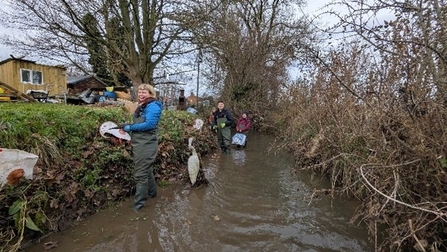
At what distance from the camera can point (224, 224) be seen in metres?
4.27

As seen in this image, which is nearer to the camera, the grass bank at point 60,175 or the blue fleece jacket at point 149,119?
the grass bank at point 60,175

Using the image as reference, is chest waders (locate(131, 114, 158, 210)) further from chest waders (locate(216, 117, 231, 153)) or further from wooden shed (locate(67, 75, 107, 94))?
wooden shed (locate(67, 75, 107, 94))

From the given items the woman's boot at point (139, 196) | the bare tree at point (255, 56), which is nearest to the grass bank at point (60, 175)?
the woman's boot at point (139, 196)

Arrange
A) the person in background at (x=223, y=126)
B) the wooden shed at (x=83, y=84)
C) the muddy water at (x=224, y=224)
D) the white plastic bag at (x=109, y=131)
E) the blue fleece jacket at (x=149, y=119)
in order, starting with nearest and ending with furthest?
1. the muddy water at (x=224, y=224)
2. the blue fleece jacket at (x=149, y=119)
3. the white plastic bag at (x=109, y=131)
4. the person in background at (x=223, y=126)
5. the wooden shed at (x=83, y=84)

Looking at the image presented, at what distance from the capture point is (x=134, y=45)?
39.1 feet

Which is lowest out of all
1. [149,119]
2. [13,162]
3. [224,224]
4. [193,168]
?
[224,224]

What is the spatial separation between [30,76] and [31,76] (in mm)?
71

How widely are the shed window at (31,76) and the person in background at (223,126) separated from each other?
57.2ft

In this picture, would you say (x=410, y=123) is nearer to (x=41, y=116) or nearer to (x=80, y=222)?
(x=80, y=222)

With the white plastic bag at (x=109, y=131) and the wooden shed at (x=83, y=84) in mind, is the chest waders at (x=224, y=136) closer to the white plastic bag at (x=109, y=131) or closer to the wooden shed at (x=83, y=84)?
the white plastic bag at (x=109, y=131)

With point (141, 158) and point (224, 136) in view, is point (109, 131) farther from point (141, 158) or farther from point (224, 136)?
point (224, 136)

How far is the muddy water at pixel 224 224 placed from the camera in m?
3.63

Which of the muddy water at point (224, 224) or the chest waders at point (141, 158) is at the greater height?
the chest waders at point (141, 158)

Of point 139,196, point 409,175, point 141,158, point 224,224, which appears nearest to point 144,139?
point 141,158
